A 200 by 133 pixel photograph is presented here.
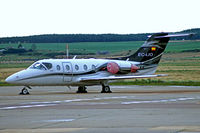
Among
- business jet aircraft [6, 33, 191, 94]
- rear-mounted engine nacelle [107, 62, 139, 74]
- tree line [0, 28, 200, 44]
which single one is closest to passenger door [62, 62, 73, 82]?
business jet aircraft [6, 33, 191, 94]

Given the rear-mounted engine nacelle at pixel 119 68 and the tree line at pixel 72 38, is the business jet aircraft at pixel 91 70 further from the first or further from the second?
the tree line at pixel 72 38

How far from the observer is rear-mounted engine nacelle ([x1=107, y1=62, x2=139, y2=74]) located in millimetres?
37281

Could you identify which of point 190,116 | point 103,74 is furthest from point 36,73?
point 190,116

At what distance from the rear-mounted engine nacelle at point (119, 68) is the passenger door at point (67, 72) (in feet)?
9.04

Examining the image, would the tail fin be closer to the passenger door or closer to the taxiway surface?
the passenger door

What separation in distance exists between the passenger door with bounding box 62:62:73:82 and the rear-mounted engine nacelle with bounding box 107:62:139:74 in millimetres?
2754

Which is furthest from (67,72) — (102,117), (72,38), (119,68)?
(72,38)

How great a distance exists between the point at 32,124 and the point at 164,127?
3886mm

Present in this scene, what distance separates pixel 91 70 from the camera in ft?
121

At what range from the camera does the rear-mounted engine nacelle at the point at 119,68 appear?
37.3m

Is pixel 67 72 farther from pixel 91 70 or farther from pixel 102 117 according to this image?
pixel 102 117

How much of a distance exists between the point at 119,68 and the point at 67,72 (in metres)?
3.76

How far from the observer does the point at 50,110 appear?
69.1 ft

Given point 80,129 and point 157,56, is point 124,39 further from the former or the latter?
point 80,129
